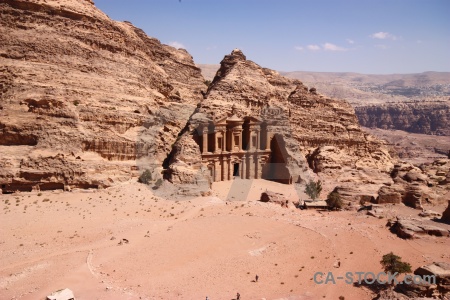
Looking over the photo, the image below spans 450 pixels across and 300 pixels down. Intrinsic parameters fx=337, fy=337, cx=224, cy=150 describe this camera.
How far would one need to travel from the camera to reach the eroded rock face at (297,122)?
3812cm

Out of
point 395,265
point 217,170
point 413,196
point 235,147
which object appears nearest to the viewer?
point 395,265

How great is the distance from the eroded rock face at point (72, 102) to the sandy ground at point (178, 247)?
205cm

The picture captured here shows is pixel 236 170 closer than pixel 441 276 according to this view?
No

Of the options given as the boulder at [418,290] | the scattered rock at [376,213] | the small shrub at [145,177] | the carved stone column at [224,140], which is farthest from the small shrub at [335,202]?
the small shrub at [145,177]

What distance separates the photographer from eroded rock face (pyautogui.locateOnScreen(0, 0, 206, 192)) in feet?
83.2

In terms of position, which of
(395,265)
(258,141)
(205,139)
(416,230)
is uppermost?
(205,139)

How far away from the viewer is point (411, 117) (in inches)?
4966

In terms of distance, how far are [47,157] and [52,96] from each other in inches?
201

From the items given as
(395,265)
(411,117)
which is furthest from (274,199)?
(411,117)

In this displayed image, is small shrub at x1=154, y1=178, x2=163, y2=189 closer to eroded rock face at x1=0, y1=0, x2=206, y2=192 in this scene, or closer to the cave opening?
eroded rock face at x1=0, y1=0, x2=206, y2=192

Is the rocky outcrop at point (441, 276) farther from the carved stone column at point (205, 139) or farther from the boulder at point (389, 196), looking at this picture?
the carved stone column at point (205, 139)

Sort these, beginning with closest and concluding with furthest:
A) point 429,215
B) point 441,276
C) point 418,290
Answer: point 418,290 → point 441,276 → point 429,215

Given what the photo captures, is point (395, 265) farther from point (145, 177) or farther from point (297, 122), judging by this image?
point (297, 122)

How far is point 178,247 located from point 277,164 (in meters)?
22.9
